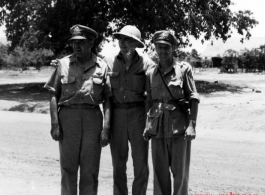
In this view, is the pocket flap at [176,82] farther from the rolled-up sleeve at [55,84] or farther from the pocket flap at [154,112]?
the rolled-up sleeve at [55,84]

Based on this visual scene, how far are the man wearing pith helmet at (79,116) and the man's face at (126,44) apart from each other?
13.2 inches

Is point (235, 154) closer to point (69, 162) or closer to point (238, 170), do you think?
point (238, 170)

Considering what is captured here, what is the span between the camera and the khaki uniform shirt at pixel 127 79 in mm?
4113

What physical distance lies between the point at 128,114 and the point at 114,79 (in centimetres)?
42

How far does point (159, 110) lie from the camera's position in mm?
3877

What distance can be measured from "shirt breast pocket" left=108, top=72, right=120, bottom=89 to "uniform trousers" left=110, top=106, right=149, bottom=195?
10.1 inches

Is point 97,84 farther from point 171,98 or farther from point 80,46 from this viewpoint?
point 171,98

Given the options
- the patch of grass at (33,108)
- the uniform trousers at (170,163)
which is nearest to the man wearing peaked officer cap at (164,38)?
the uniform trousers at (170,163)

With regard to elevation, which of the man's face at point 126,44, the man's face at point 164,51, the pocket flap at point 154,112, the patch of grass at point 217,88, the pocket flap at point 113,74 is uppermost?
the man's face at point 126,44

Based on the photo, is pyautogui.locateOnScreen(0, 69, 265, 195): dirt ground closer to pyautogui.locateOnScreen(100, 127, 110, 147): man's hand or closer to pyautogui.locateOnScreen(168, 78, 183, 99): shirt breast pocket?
pyautogui.locateOnScreen(100, 127, 110, 147): man's hand

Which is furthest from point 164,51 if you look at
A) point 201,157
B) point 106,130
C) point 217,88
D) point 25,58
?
point 25,58

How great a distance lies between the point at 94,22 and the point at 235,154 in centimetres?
1207

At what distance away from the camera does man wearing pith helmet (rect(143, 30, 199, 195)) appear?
12.5 feet

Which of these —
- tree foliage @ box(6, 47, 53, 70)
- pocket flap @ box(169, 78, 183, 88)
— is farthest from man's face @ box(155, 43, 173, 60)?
tree foliage @ box(6, 47, 53, 70)
